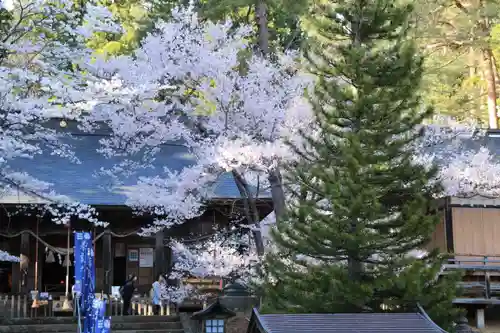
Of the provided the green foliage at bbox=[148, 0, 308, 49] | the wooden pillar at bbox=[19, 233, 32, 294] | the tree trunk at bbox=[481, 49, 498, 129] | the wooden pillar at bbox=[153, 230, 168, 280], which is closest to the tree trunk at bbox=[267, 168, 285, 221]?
the green foliage at bbox=[148, 0, 308, 49]

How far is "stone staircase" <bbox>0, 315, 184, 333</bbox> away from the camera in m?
13.7

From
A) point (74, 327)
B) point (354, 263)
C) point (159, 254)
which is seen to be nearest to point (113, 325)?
point (74, 327)

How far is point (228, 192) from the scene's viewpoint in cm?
1800

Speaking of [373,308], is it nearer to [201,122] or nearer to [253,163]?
[253,163]

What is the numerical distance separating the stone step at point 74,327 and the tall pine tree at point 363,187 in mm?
3894

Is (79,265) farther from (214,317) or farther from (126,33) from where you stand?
→ (126,33)

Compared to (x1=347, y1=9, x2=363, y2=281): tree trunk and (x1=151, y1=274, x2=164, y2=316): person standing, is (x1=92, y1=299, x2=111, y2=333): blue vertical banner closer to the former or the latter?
(x1=347, y1=9, x2=363, y2=281): tree trunk

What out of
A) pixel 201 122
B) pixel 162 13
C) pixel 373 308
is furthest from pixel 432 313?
pixel 162 13

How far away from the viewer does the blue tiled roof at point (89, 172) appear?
1766 centimetres

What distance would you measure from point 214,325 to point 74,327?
4506 millimetres

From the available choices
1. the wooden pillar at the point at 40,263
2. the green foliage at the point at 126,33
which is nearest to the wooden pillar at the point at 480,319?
the green foliage at the point at 126,33

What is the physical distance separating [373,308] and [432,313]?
87 cm

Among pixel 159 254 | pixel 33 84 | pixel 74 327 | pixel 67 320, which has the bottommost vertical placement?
pixel 74 327

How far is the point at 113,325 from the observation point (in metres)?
14.2
